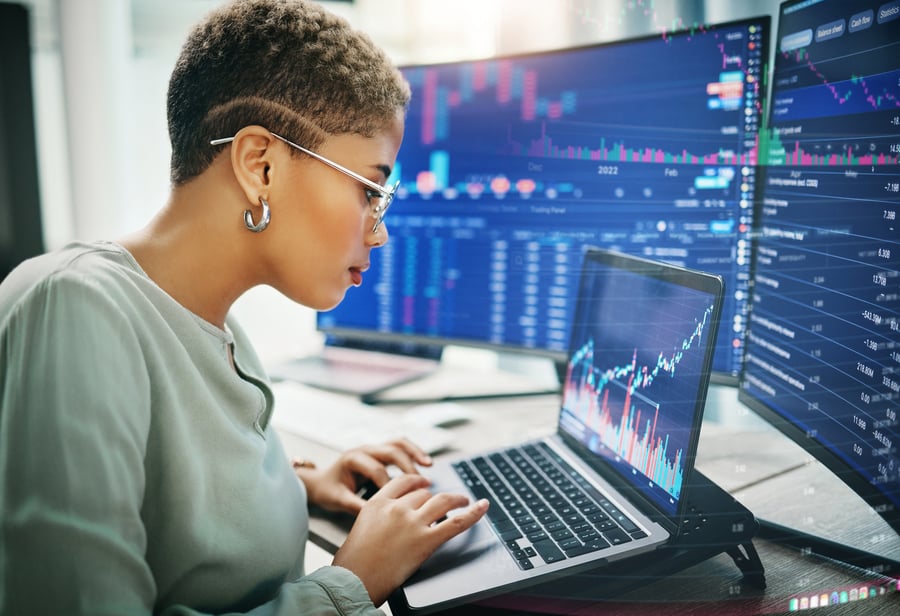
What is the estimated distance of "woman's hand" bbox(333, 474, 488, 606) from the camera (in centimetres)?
61

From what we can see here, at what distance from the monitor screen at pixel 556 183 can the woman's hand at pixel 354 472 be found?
1.19 ft

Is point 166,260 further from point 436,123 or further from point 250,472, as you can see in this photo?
point 436,123

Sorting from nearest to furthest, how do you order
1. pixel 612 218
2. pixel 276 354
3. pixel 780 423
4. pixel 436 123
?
pixel 780 423 → pixel 612 218 → pixel 436 123 → pixel 276 354

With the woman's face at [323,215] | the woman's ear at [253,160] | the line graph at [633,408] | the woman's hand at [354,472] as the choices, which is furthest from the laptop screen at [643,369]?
the woman's ear at [253,160]

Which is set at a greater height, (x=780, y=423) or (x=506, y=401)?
(x=780, y=423)

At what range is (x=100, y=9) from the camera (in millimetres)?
1741

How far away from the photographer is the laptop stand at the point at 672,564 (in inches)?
23.6

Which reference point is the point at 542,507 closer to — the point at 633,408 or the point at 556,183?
the point at 633,408

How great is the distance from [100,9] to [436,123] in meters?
1.12

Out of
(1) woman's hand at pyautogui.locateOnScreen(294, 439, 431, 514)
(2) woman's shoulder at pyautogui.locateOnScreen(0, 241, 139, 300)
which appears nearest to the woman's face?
(2) woman's shoulder at pyautogui.locateOnScreen(0, 241, 139, 300)

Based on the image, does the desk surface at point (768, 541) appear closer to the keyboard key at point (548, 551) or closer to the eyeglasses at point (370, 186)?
the keyboard key at point (548, 551)

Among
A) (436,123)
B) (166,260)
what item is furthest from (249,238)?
(436,123)

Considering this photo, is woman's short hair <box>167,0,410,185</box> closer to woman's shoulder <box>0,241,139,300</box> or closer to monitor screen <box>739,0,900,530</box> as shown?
woman's shoulder <box>0,241,139,300</box>

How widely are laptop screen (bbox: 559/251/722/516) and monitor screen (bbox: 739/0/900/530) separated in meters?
0.10
